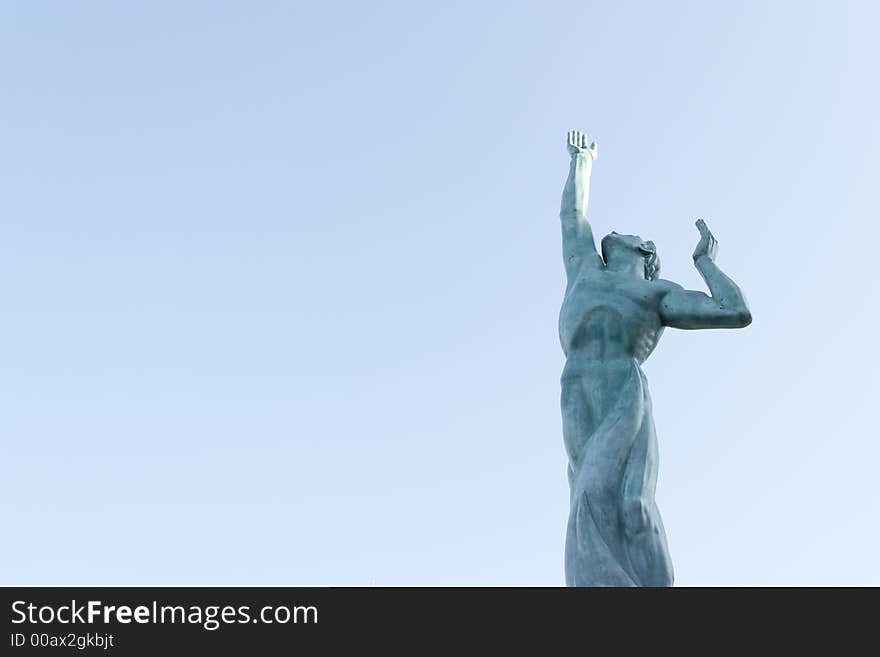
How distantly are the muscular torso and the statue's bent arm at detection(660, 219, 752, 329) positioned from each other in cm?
10

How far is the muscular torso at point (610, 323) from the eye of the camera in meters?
12.0

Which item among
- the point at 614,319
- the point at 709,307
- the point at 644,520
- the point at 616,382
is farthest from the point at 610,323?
the point at 644,520

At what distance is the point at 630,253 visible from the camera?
12.8 metres

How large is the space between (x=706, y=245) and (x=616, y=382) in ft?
6.27

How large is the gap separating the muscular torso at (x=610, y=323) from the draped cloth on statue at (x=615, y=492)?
194mm

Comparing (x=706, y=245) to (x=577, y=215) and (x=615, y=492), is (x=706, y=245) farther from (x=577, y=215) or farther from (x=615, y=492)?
(x=615, y=492)

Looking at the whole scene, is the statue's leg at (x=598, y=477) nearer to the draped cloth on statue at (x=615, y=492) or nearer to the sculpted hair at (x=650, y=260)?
the draped cloth on statue at (x=615, y=492)

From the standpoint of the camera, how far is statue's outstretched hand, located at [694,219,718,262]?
12656mm

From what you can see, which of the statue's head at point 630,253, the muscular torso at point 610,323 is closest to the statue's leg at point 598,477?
the muscular torso at point 610,323

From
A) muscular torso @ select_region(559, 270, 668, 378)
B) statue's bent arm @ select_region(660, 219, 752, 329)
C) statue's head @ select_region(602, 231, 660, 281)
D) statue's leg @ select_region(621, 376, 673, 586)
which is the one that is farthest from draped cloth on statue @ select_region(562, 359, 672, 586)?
statue's head @ select_region(602, 231, 660, 281)
